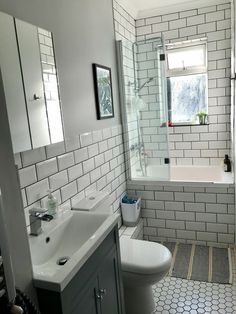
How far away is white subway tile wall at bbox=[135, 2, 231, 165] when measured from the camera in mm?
3184

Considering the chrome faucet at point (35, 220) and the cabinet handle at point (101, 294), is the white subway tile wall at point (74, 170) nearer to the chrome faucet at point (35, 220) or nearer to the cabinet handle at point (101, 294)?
the chrome faucet at point (35, 220)

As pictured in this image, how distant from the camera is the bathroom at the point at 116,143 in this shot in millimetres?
1519

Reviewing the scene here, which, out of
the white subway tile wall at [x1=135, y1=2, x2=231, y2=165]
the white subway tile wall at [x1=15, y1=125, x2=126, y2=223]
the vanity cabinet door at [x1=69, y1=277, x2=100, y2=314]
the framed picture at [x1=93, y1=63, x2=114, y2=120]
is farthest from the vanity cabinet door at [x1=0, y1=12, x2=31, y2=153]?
the white subway tile wall at [x1=135, y1=2, x2=231, y2=165]

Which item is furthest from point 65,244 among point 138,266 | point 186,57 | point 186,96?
point 186,57

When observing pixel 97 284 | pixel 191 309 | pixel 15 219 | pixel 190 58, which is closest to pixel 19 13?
pixel 15 219

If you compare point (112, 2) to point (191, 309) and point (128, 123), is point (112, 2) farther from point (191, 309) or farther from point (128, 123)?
point (191, 309)

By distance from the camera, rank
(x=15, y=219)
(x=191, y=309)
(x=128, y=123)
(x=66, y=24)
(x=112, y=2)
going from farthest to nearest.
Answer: (x=128, y=123)
(x=112, y=2)
(x=191, y=309)
(x=66, y=24)
(x=15, y=219)

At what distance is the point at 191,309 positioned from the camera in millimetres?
2029

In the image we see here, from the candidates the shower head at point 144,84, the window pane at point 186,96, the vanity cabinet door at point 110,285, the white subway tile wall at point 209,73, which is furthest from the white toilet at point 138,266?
the window pane at point 186,96

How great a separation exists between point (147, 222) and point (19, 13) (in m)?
2.41

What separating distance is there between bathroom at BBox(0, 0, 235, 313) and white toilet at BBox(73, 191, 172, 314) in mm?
142

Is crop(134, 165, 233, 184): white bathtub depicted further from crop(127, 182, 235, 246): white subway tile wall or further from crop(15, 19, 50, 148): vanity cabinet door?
crop(15, 19, 50, 148): vanity cabinet door

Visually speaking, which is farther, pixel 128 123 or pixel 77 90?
pixel 128 123

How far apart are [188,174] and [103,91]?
177 cm
